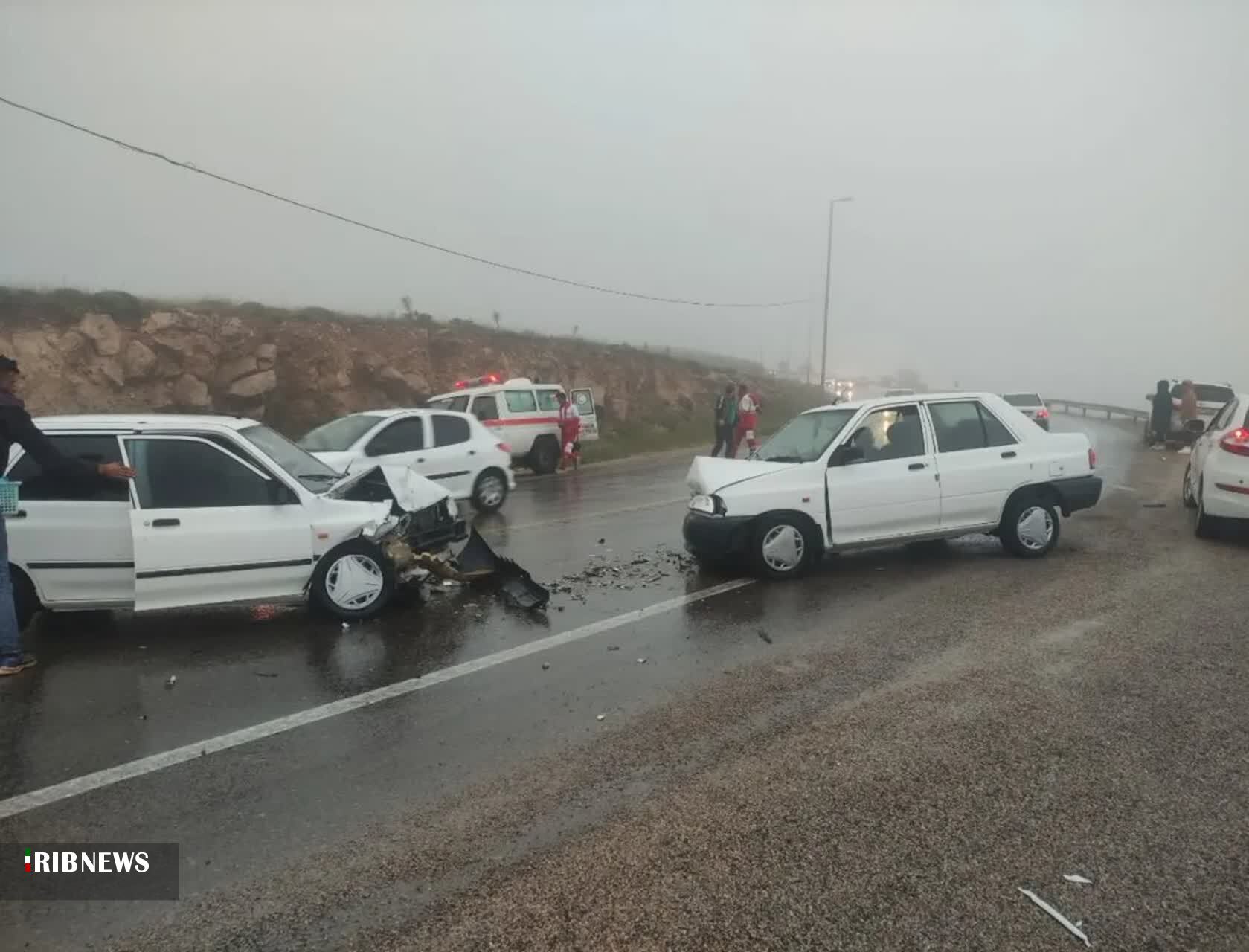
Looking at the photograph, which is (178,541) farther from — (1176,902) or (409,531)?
(1176,902)

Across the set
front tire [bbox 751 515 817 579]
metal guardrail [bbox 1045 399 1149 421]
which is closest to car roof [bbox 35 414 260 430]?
front tire [bbox 751 515 817 579]

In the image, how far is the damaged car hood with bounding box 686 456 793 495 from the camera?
740cm

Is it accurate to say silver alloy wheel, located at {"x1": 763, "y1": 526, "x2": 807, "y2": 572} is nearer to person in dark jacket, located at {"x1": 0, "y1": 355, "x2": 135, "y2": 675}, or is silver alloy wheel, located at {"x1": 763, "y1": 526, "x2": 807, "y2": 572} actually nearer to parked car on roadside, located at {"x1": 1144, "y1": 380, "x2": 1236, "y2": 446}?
person in dark jacket, located at {"x1": 0, "y1": 355, "x2": 135, "y2": 675}

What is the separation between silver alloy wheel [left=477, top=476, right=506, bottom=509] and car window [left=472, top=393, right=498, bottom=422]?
4751mm

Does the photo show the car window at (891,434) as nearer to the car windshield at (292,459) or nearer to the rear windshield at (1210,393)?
the car windshield at (292,459)

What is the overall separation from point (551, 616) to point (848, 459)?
120 inches

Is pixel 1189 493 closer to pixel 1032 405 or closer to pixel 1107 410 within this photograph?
pixel 1032 405

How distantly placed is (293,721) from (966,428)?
21.1ft

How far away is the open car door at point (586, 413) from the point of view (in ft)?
69.6

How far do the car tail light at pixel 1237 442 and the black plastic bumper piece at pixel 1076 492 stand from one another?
136cm

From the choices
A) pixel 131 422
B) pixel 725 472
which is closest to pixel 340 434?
pixel 131 422

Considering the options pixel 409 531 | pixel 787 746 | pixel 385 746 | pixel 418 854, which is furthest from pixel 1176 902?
pixel 409 531

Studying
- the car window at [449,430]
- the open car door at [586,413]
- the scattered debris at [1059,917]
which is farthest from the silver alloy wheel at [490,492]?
the scattered debris at [1059,917]

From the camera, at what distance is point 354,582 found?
20.4ft
